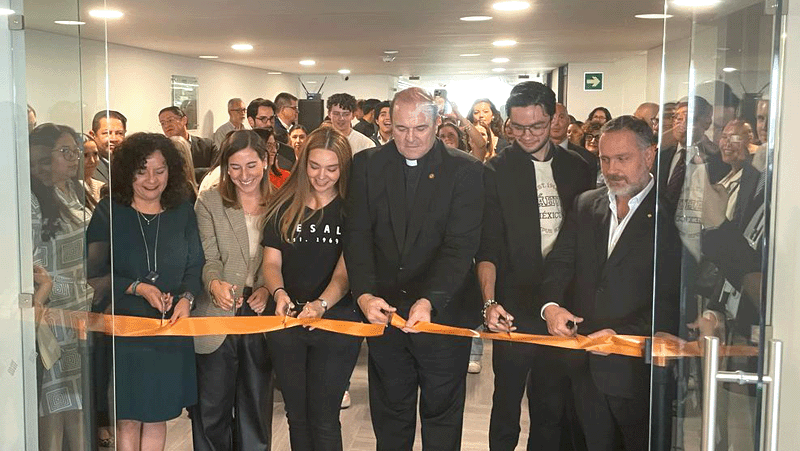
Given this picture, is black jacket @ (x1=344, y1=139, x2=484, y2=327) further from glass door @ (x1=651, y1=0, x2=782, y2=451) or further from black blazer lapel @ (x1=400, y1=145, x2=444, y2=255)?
glass door @ (x1=651, y1=0, x2=782, y2=451)

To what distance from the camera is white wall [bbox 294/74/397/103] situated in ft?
10.8

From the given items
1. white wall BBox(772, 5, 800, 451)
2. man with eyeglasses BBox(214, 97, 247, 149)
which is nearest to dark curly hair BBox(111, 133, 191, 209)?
man with eyeglasses BBox(214, 97, 247, 149)

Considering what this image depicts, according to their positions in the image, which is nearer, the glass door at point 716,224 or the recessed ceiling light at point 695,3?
the glass door at point 716,224

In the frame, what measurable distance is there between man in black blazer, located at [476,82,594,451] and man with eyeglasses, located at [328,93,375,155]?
0.47m

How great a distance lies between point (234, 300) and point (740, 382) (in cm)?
183

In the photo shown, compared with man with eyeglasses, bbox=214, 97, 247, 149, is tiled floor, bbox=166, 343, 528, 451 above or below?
below

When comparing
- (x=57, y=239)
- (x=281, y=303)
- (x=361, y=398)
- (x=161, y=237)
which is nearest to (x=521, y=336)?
(x=361, y=398)

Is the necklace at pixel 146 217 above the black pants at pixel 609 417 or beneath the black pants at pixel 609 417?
above

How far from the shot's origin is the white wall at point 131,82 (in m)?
2.99

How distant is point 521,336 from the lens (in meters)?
3.28

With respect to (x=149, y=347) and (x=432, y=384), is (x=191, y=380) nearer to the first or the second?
(x=149, y=347)

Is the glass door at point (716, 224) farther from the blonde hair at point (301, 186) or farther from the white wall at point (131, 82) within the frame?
the white wall at point (131, 82)

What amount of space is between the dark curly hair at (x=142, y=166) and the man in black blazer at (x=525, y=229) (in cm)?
114

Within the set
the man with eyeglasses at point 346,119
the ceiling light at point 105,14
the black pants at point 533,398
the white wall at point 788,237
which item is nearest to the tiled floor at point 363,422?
the black pants at point 533,398
